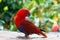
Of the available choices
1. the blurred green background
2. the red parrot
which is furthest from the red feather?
the blurred green background

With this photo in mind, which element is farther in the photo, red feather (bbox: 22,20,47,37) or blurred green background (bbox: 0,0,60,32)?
blurred green background (bbox: 0,0,60,32)

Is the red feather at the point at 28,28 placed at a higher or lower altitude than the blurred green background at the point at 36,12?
lower

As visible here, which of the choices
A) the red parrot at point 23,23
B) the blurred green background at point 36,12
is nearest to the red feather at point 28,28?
the red parrot at point 23,23

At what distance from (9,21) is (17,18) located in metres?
1.88

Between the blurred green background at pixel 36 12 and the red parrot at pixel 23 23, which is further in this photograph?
the blurred green background at pixel 36 12

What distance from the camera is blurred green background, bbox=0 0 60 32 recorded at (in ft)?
12.8

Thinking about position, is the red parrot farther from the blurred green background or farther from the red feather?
the blurred green background

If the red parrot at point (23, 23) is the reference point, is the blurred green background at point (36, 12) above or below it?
above

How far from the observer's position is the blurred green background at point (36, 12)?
3.91 metres

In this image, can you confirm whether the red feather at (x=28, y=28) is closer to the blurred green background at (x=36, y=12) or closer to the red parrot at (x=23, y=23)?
the red parrot at (x=23, y=23)

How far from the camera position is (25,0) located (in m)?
4.12

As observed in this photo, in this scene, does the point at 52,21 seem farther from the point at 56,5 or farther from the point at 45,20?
the point at 56,5

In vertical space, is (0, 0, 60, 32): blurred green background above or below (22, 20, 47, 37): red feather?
above

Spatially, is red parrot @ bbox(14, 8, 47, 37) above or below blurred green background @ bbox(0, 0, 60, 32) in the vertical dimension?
below
